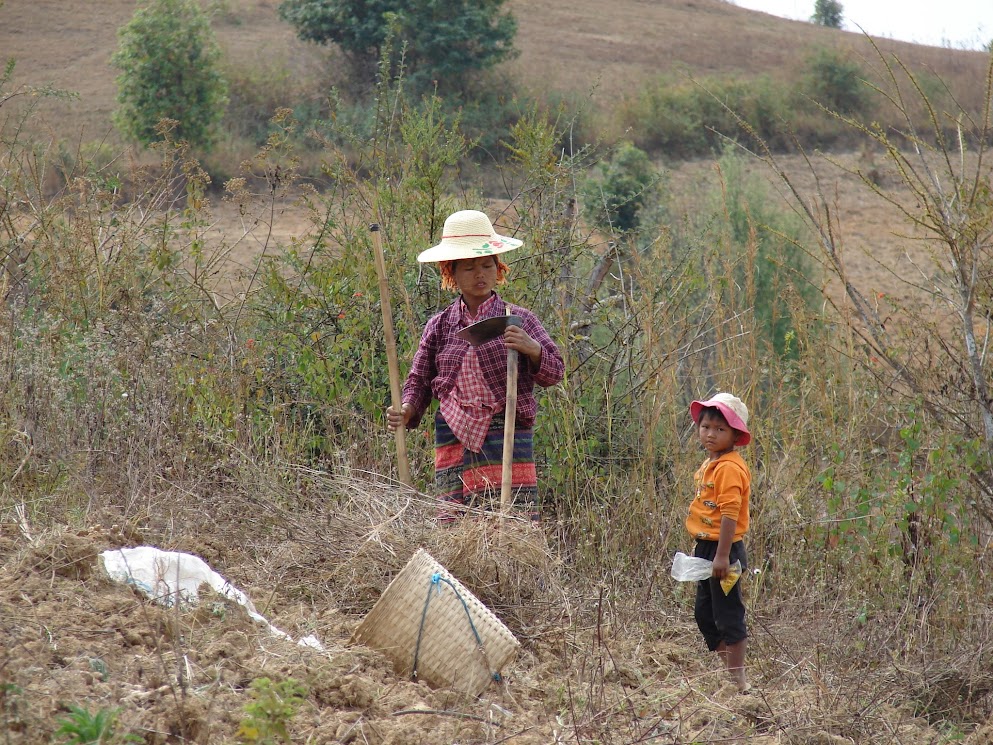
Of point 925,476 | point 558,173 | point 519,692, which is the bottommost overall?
point 519,692

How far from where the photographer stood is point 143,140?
19.9 meters

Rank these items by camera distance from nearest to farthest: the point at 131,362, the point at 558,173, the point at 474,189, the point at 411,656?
the point at 411,656 < the point at 131,362 < the point at 558,173 < the point at 474,189

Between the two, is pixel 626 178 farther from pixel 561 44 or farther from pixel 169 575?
pixel 561 44

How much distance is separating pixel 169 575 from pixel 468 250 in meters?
1.55

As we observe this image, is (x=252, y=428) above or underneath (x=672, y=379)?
underneath

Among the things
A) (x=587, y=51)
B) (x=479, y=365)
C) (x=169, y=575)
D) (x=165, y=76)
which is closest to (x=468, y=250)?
(x=479, y=365)

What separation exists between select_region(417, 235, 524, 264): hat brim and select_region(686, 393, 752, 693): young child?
3.08 ft

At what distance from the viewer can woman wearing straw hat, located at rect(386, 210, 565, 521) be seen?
3.83 m

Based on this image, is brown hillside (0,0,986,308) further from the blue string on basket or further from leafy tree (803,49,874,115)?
the blue string on basket

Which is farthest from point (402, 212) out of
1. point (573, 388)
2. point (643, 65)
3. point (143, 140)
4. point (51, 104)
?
point (643, 65)

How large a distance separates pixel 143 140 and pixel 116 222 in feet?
50.1

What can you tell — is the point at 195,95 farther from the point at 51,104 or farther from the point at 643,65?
the point at 643,65

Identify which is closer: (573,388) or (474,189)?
(573,388)

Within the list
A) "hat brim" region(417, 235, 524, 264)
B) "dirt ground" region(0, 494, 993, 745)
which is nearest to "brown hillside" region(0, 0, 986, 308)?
"hat brim" region(417, 235, 524, 264)
